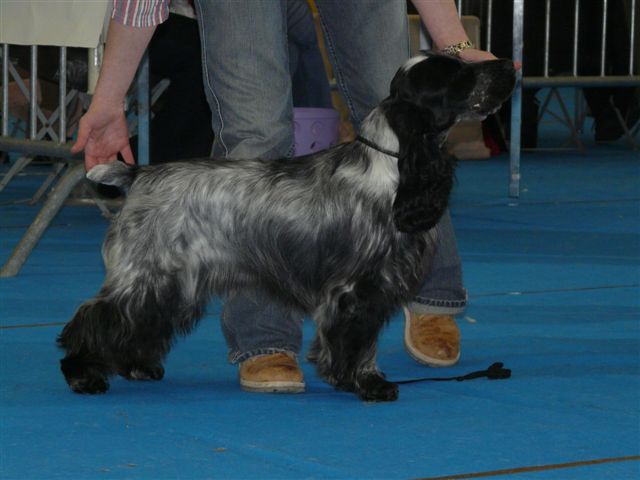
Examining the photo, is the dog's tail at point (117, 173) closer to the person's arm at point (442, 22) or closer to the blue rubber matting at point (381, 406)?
the blue rubber matting at point (381, 406)

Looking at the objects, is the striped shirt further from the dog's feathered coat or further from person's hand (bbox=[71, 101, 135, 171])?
the dog's feathered coat

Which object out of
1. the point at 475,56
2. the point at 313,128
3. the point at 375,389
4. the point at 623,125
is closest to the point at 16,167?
the point at 313,128

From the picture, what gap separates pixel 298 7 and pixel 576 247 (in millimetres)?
1592

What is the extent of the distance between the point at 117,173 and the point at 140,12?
39 centimetres

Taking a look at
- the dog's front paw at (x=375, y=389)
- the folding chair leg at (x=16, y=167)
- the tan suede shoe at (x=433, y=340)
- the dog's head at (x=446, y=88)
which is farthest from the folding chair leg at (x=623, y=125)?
the dog's front paw at (x=375, y=389)

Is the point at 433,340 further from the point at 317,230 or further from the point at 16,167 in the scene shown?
the point at 16,167

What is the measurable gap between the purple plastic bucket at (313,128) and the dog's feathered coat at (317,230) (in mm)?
2172

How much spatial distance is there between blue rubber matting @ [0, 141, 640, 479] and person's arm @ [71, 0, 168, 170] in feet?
1.94

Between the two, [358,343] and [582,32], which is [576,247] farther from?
[582,32]

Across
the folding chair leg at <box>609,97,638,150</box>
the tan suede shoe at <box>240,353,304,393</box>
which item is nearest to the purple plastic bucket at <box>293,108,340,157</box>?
the tan suede shoe at <box>240,353,304,393</box>

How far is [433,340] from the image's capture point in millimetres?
3342

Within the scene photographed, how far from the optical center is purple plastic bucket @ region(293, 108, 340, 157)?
5.17m

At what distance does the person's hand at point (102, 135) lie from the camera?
10.3 ft

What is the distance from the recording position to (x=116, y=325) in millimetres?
3010
